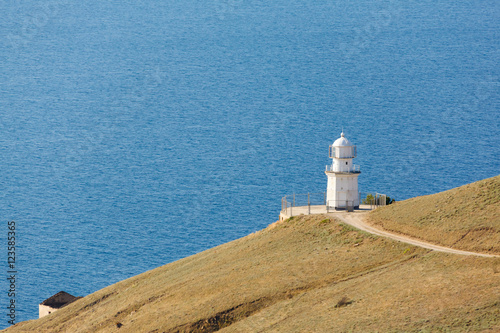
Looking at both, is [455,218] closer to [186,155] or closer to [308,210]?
[308,210]

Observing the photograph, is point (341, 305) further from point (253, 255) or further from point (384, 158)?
point (384, 158)

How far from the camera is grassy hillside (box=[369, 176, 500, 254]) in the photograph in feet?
136

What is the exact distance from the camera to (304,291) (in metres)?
41.0

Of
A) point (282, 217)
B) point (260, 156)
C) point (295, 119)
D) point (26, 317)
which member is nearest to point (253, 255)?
point (282, 217)

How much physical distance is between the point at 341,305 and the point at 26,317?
5920 cm

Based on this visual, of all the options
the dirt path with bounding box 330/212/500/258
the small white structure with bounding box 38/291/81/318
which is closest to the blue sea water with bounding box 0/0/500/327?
the small white structure with bounding box 38/291/81/318

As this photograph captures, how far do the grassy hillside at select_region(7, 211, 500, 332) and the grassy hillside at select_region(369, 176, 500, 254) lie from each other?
6.73 feet

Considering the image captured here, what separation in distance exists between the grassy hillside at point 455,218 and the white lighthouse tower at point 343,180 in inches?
183

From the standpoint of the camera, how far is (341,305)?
37.5m

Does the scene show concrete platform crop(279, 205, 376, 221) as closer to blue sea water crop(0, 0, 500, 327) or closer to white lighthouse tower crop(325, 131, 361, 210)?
white lighthouse tower crop(325, 131, 361, 210)

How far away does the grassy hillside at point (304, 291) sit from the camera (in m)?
34.3

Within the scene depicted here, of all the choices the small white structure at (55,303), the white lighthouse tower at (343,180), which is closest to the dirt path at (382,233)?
the white lighthouse tower at (343,180)

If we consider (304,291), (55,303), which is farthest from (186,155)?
(304,291)

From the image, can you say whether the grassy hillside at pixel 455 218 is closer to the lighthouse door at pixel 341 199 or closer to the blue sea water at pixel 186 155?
the lighthouse door at pixel 341 199
